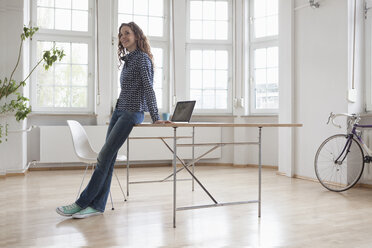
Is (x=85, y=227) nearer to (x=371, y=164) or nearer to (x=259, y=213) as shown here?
(x=259, y=213)

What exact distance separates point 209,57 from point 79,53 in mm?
2223

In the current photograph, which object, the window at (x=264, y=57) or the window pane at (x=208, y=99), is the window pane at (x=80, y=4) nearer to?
the window pane at (x=208, y=99)

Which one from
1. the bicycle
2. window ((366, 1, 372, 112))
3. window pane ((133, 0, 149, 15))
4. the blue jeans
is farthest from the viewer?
window pane ((133, 0, 149, 15))

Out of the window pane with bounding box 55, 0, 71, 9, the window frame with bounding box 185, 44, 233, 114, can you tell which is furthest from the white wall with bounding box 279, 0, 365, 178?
the window pane with bounding box 55, 0, 71, 9

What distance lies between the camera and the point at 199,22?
652 cm

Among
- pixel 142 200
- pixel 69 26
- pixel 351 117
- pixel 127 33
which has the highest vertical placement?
pixel 69 26

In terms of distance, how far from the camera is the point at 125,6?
6.23m

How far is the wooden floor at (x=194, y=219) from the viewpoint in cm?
237

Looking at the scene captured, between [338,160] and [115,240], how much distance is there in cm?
311

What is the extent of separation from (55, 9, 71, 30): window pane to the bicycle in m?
4.28

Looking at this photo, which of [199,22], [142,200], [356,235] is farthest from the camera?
[199,22]

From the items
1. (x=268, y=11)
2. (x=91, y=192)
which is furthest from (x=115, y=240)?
(x=268, y=11)

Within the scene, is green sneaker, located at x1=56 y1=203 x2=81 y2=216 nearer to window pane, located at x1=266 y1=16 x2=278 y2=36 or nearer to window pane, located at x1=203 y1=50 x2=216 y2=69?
window pane, located at x1=203 y1=50 x2=216 y2=69

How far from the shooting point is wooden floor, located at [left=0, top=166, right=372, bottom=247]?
2.37 meters
